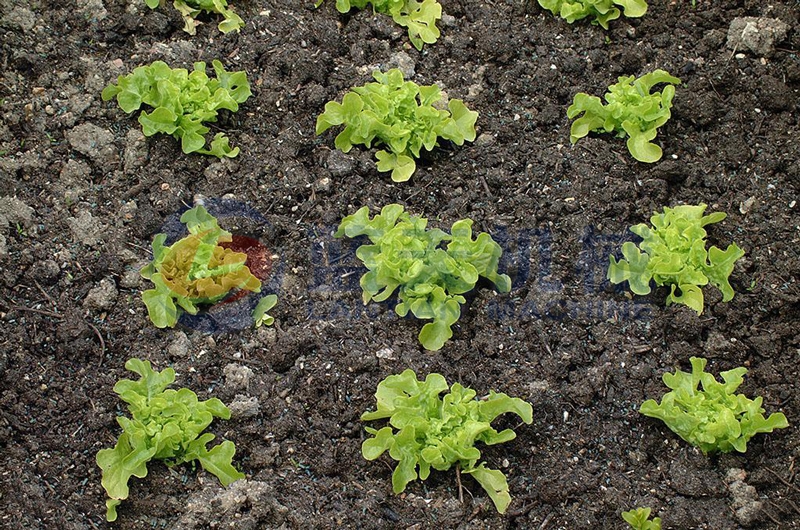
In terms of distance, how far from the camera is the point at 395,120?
4195mm

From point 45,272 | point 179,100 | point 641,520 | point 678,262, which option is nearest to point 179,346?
point 45,272

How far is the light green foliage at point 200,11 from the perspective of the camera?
472 centimetres

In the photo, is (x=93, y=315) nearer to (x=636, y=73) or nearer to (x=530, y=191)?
(x=530, y=191)

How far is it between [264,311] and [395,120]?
1.04 metres

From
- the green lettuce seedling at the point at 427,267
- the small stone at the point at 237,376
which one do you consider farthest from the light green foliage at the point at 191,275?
the green lettuce seedling at the point at 427,267

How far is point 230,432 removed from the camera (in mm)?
3598

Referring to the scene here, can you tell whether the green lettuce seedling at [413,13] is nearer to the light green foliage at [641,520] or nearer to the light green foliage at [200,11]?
the light green foliage at [200,11]

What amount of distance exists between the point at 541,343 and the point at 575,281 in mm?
354

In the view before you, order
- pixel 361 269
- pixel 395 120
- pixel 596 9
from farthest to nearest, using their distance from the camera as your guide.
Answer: pixel 596 9 → pixel 395 120 → pixel 361 269

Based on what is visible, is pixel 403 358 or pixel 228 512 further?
pixel 403 358

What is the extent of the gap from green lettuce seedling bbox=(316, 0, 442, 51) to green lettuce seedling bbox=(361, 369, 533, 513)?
75.8 inches

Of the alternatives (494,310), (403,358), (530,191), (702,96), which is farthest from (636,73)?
(403,358)

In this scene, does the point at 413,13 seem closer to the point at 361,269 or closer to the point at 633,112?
the point at 633,112

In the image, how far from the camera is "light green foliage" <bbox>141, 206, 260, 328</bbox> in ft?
12.4
